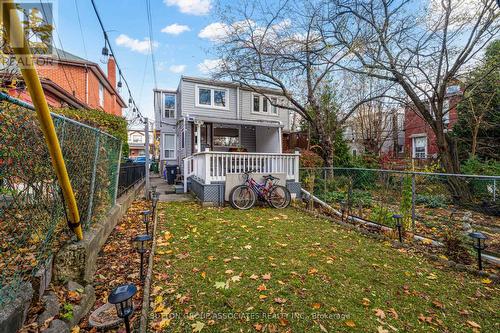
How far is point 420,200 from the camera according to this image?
910 centimetres

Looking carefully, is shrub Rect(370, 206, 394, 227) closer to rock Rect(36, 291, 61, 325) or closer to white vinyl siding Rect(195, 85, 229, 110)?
rock Rect(36, 291, 61, 325)

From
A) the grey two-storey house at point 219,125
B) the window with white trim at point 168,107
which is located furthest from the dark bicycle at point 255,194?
the window with white trim at point 168,107

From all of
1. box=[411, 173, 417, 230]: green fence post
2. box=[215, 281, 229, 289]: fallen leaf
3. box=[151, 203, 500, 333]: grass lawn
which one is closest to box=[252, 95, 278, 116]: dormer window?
box=[411, 173, 417, 230]: green fence post

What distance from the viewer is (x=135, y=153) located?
1892 inches

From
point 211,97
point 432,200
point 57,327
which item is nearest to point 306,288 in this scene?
point 57,327

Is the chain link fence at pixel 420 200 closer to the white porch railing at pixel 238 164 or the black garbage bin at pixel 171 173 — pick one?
the white porch railing at pixel 238 164

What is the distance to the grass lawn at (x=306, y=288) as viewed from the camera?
96.4 inches

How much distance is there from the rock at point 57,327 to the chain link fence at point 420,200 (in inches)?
230

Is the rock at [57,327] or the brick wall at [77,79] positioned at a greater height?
the brick wall at [77,79]

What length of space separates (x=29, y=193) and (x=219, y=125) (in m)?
12.7

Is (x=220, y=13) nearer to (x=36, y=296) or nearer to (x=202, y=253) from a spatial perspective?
(x=202, y=253)

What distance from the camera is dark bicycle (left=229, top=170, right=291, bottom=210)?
764 cm

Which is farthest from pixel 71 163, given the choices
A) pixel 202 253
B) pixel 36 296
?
pixel 202 253

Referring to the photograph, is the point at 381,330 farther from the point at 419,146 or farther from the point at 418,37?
the point at 419,146
